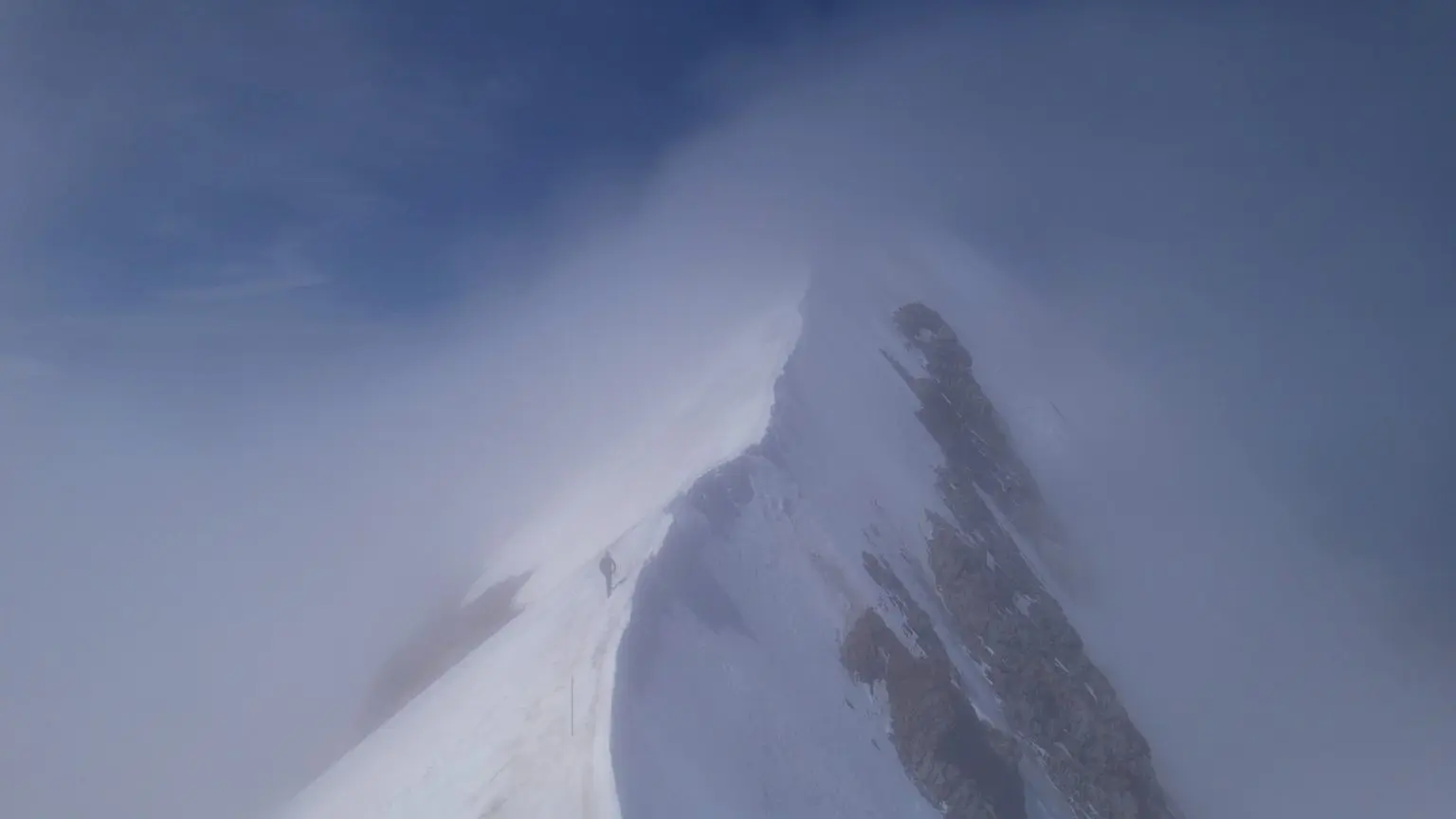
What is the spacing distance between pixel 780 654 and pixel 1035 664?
13.6 metres

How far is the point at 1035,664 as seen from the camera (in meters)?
29.1

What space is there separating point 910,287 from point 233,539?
312ft

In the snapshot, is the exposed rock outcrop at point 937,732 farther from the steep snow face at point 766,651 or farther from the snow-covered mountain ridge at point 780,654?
the steep snow face at point 766,651

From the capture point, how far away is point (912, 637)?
955 inches

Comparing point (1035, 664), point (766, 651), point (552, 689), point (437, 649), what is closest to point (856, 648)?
point (766, 651)

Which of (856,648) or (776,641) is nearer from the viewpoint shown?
(776,641)

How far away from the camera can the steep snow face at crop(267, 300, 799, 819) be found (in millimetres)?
14711

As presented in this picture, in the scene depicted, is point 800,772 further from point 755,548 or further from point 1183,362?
point 1183,362

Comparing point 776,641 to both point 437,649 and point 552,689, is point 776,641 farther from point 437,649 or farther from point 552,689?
point 437,649

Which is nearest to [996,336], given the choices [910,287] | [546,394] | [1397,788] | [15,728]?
[910,287]

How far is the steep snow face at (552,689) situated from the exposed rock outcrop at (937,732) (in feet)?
22.1

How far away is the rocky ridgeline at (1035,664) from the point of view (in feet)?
89.1

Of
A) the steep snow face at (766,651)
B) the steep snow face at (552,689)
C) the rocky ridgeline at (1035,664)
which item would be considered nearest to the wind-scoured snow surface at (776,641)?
the steep snow face at (766,651)

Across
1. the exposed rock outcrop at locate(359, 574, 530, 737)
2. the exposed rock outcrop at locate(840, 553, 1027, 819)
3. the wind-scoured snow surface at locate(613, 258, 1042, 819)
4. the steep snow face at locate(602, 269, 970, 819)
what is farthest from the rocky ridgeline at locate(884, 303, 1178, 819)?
the exposed rock outcrop at locate(359, 574, 530, 737)
